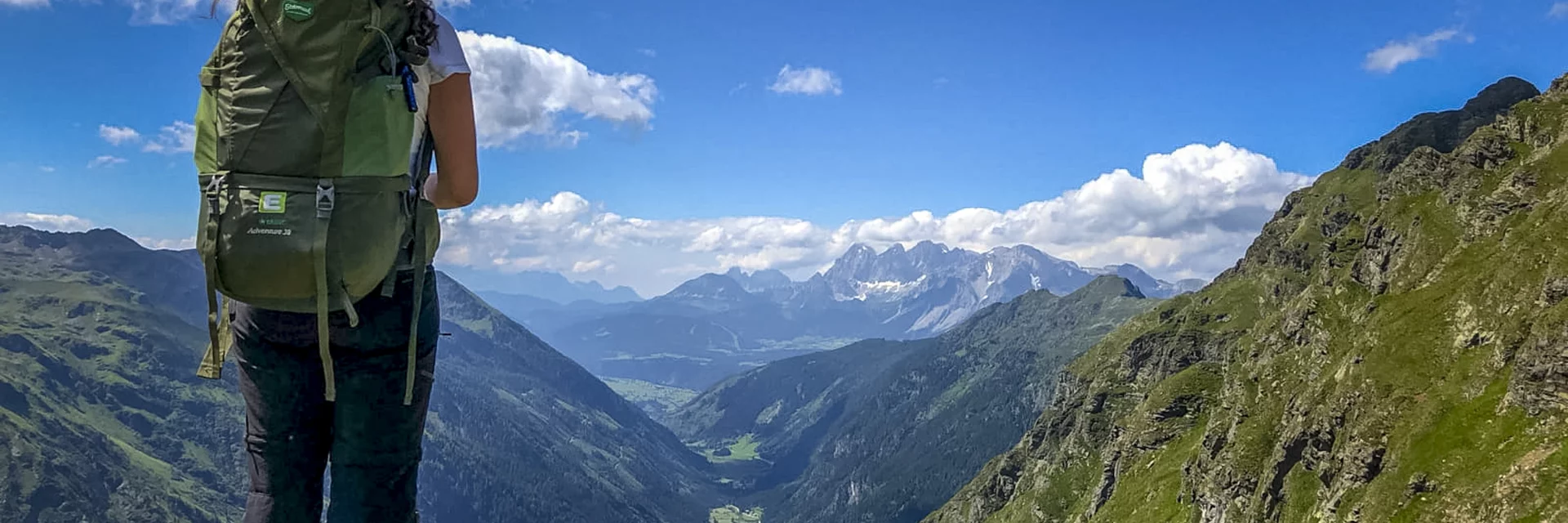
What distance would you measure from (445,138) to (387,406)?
207 centimetres

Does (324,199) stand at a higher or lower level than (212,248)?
higher

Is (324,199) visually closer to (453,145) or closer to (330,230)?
(330,230)

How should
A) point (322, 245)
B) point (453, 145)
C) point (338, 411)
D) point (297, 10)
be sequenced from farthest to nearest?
point (453, 145) < point (338, 411) < point (297, 10) < point (322, 245)

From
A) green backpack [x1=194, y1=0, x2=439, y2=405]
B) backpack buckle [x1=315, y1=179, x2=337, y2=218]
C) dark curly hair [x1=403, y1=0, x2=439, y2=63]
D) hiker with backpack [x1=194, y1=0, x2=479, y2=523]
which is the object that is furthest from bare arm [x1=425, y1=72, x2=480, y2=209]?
backpack buckle [x1=315, y1=179, x2=337, y2=218]

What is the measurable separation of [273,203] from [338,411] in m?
1.76

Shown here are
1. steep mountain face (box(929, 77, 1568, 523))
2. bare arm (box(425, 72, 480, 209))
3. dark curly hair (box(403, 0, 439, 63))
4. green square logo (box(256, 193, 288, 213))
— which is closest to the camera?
green square logo (box(256, 193, 288, 213))

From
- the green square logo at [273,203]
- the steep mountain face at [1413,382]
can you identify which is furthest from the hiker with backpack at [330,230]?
the steep mountain face at [1413,382]

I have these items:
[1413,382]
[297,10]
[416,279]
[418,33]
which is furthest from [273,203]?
[1413,382]

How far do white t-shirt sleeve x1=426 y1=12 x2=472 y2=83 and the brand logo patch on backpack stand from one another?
2.69 feet

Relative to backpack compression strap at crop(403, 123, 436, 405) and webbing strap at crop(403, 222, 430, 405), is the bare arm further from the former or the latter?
webbing strap at crop(403, 222, 430, 405)

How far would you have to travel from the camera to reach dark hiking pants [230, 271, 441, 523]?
251 inches

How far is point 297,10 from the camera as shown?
18.6 feet

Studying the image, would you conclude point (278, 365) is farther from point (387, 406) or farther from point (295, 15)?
point (295, 15)

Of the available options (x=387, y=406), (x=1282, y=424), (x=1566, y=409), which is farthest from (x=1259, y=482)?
(x=387, y=406)
